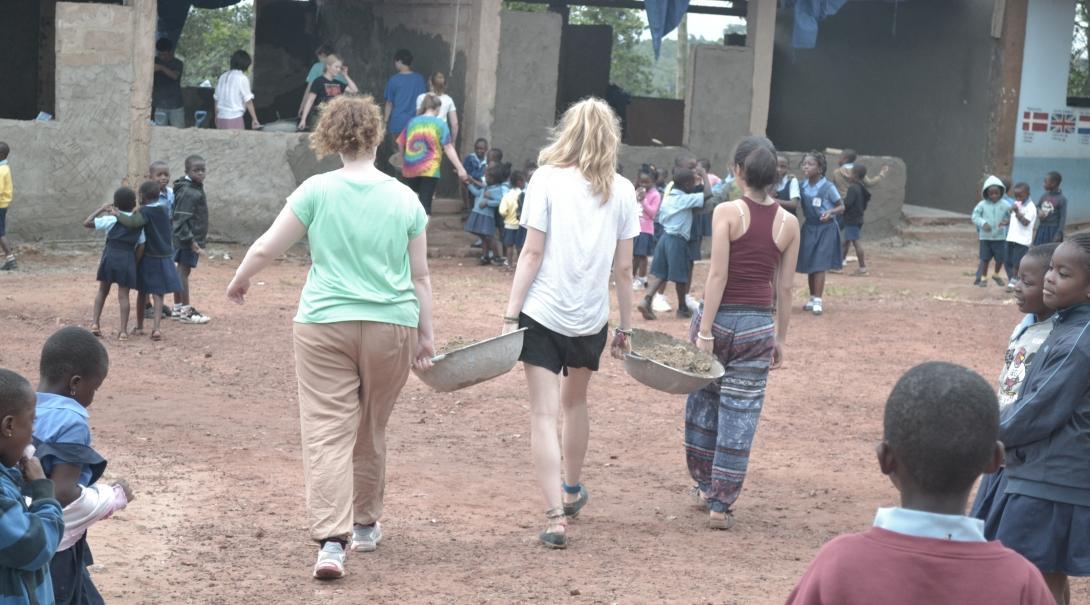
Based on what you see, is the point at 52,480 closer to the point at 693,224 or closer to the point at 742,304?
the point at 742,304

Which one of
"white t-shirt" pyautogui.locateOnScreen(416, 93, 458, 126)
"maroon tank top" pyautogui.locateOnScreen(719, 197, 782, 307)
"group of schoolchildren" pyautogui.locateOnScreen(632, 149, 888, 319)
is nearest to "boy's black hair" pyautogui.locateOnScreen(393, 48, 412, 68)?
"white t-shirt" pyautogui.locateOnScreen(416, 93, 458, 126)

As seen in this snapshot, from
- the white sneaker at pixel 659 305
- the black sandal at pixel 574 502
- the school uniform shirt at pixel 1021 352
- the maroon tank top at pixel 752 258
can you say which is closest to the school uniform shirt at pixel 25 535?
the school uniform shirt at pixel 1021 352

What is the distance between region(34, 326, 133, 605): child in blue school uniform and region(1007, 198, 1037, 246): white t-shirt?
1247 cm

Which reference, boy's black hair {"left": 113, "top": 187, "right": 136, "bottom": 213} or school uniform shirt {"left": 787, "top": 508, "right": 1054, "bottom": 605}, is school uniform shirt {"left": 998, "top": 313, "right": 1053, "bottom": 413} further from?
boy's black hair {"left": 113, "top": 187, "right": 136, "bottom": 213}

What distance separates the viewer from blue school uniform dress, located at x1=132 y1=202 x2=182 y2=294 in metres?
9.75

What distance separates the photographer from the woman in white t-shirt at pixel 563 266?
5.46 meters

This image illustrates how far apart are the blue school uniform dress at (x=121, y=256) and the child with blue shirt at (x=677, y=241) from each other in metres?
4.58

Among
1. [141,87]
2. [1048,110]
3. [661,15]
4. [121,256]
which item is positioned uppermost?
[661,15]

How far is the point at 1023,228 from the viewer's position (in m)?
14.2

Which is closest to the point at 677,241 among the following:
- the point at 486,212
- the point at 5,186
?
the point at 486,212

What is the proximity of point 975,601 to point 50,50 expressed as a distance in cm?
1909

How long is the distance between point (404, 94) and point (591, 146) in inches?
399

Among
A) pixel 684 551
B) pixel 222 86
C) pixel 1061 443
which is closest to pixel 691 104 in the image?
pixel 222 86

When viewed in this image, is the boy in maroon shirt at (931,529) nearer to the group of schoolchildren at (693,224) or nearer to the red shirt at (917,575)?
the red shirt at (917,575)
